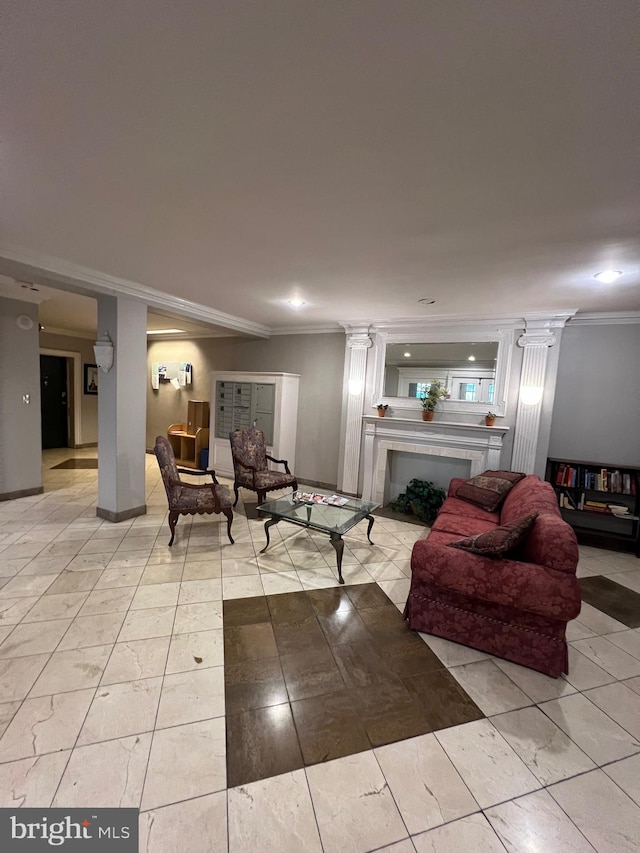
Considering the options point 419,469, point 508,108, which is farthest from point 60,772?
point 419,469

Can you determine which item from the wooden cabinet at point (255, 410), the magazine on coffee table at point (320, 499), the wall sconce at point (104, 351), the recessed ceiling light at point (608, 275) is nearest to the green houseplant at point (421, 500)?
the magazine on coffee table at point (320, 499)

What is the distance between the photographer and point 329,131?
1324 mm

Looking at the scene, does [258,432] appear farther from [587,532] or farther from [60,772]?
[587,532]

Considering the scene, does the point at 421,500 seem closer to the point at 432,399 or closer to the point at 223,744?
the point at 432,399

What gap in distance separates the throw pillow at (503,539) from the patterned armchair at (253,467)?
2606 millimetres

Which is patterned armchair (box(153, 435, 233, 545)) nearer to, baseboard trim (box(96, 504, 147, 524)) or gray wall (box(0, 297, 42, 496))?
baseboard trim (box(96, 504, 147, 524))

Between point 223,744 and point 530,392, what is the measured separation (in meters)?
4.06

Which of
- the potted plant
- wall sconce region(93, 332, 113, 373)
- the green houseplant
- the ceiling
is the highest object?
the ceiling

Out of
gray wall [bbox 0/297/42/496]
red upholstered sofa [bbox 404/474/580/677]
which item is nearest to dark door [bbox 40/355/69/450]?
gray wall [bbox 0/297/42/496]

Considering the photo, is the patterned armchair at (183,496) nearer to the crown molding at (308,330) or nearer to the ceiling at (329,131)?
the ceiling at (329,131)

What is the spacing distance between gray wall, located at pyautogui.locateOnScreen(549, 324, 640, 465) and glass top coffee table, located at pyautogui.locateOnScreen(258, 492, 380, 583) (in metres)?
2.48

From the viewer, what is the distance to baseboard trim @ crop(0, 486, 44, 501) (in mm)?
4109

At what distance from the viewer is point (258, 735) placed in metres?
1.51

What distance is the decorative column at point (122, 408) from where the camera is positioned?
3.48 m
